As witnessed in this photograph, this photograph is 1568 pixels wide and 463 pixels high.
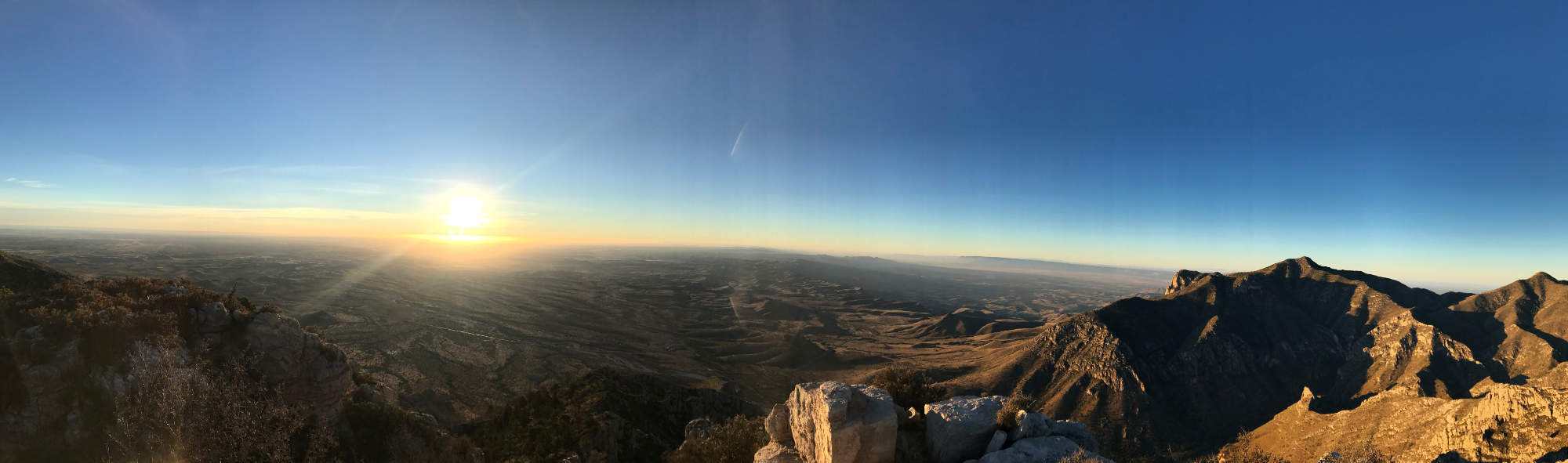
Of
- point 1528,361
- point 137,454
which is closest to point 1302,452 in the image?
point 1528,361

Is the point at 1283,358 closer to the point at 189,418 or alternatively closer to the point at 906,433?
the point at 906,433

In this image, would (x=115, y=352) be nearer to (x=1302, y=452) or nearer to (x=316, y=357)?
(x=316, y=357)

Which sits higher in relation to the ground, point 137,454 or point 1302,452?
point 137,454

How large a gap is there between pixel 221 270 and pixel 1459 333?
291471mm

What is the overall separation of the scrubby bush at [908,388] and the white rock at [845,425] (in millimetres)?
4272

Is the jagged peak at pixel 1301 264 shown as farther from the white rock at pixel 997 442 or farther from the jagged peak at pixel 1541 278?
the white rock at pixel 997 442

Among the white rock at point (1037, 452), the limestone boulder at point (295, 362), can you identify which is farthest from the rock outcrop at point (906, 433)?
the limestone boulder at point (295, 362)

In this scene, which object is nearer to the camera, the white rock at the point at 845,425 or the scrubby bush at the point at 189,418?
the white rock at the point at 845,425

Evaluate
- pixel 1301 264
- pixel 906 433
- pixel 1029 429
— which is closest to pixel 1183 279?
pixel 1301 264

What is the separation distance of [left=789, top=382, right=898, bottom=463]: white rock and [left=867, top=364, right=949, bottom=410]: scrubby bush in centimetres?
427

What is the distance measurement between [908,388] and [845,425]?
6841 millimetres

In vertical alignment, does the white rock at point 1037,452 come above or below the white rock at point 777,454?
above

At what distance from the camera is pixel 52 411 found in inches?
576

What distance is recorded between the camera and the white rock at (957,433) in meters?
12.7
